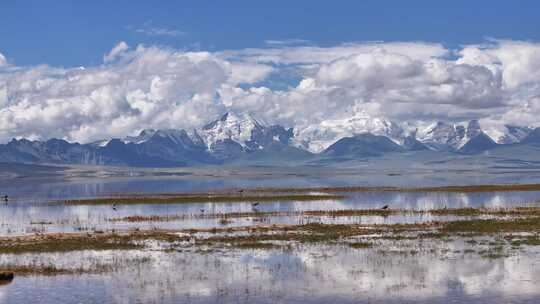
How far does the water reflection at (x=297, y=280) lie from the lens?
122 ft

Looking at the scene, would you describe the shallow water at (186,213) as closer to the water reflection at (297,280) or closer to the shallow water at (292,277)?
the shallow water at (292,277)

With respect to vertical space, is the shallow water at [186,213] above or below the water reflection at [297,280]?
above

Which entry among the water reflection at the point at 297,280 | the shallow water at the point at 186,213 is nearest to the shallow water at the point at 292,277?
the water reflection at the point at 297,280

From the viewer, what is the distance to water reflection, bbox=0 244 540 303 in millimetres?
37188

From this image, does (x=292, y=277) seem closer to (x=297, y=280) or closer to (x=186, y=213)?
(x=297, y=280)

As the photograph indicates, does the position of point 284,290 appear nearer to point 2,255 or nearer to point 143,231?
point 2,255

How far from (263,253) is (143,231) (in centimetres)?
2118

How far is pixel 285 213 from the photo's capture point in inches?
3563

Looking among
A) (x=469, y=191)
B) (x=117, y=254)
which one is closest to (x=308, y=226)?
(x=117, y=254)

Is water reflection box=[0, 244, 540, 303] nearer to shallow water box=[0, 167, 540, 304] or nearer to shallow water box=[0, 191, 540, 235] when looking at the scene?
shallow water box=[0, 167, 540, 304]

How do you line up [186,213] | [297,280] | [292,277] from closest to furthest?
[297,280], [292,277], [186,213]

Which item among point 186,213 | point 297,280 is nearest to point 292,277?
point 297,280

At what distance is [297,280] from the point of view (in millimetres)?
41719

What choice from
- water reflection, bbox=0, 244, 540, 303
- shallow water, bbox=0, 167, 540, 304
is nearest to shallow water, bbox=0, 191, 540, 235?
shallow water, bbox=0, 167, 540, 304
